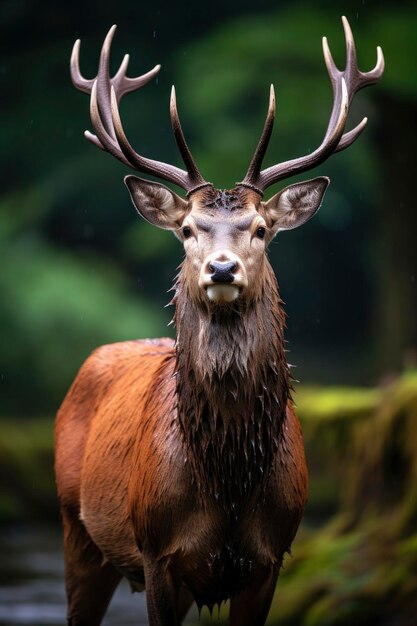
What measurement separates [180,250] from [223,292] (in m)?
14.9

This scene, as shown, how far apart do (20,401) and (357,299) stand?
28.5 ft

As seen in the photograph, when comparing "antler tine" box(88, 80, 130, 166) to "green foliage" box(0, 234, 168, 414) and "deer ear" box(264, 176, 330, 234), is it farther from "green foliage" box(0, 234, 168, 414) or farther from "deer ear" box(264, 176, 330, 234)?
"green foliage" box(0, 234, 168, 414)

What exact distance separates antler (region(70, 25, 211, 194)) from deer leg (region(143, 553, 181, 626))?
149 centimetres

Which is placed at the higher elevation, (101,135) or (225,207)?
(101,135)

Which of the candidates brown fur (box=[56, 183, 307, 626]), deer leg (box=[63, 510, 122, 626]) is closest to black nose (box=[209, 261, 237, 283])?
brown fur (box=[56, 183, 307, 626])

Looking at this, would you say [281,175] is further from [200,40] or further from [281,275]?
[281,275]

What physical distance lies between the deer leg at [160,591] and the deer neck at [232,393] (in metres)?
0.40

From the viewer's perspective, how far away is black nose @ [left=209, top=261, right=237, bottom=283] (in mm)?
4961

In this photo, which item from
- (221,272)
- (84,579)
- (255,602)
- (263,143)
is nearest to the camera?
(221,272)

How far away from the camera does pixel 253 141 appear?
48.5ft

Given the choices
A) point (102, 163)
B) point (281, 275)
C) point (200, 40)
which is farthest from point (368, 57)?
point (281, 275)

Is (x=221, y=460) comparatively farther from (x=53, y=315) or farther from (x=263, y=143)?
(x=53, y=315)

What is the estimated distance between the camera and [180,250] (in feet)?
65.3

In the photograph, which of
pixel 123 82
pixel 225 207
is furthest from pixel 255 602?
pixel 123 82
